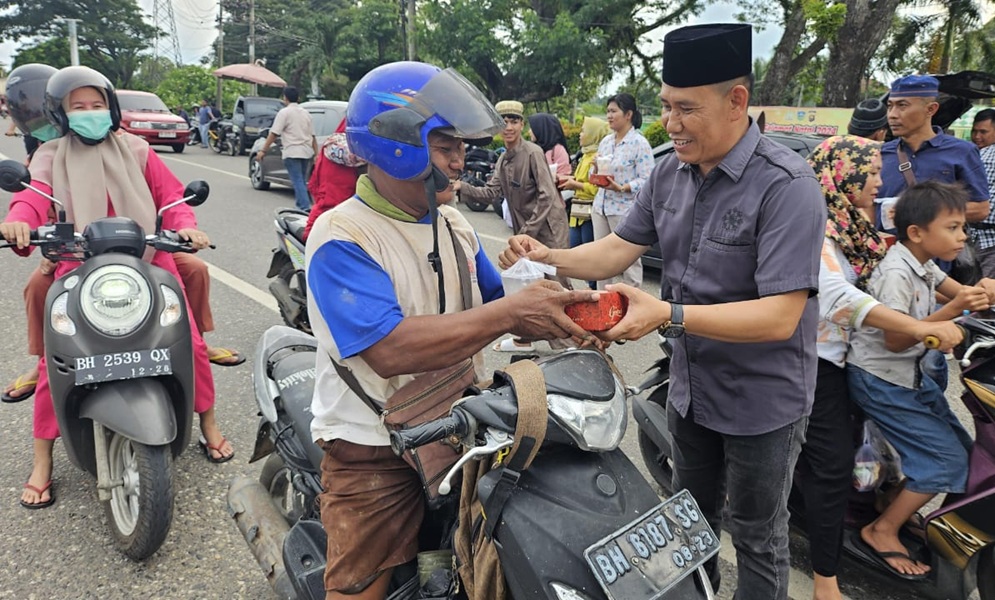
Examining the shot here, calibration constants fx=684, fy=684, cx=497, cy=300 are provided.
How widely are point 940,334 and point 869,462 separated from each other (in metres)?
0.74

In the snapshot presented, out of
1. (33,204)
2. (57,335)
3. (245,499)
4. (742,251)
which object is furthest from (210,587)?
(742,251)

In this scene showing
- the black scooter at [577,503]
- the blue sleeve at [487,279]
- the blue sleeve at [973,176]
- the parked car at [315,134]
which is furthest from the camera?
the parked car at [315,134]

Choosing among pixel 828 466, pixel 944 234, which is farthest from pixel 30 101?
pixel 944 234

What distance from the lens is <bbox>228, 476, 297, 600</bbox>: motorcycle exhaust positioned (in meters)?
2.18

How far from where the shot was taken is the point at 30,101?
319 centimetres

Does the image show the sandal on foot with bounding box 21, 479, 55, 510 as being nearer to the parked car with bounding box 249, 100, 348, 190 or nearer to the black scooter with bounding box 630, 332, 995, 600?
the black scooter with bounding box 630, 332, 995, 600

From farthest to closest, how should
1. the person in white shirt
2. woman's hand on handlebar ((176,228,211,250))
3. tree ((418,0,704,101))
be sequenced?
tree ((418,0,704,101))
the person in white shirt
woman's hand on handlebar ((176,228,211,250))

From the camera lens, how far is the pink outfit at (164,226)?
2951 mm

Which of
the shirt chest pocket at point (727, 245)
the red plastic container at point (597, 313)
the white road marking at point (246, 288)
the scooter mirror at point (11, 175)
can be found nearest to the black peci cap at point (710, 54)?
the shirt chest pocket at point (727, 245)

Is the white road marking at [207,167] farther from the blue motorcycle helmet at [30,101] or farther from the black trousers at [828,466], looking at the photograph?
the black trousers at [828,466]

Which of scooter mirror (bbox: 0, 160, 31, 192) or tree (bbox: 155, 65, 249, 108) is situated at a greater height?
tree (bbox: 155, 65, 249, 108)

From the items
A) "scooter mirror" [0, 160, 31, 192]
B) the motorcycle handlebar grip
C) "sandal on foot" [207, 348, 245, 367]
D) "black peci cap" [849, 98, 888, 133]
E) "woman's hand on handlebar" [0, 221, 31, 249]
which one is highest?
"black peci cap" [849, 98, 888, 133]

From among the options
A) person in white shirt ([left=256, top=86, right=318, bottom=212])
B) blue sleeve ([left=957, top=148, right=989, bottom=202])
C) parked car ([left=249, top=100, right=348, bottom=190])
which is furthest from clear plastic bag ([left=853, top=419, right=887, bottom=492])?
parked car ([left=249, top=100, right=348, bottom=190])

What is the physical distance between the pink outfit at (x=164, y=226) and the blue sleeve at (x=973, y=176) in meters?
4.16
